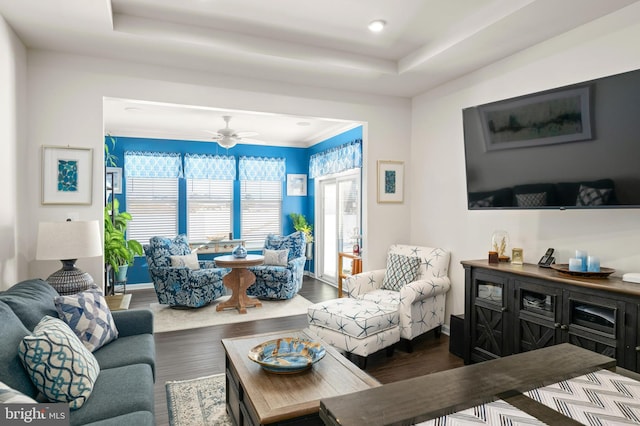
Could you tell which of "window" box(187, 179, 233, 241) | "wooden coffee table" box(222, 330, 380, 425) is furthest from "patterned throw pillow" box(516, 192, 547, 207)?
"window" box(187, 179, 233, 241)

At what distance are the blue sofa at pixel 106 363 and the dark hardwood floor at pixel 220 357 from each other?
0.48 meters

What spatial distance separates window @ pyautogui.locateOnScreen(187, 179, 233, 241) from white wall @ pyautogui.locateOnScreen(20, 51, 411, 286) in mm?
3585

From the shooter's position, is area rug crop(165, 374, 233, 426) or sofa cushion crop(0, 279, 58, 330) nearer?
sofa cushion crop(0, 279, 58, 330)

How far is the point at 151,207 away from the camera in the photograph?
675 cm

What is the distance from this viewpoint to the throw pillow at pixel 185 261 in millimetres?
5312

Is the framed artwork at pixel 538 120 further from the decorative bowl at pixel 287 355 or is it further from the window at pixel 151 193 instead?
Answer: the window at pixel 151 193

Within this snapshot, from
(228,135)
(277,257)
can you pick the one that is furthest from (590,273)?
(228,135)

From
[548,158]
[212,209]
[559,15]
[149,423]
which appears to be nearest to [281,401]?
[149,423]

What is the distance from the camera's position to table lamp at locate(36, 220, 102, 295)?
8.88 ft

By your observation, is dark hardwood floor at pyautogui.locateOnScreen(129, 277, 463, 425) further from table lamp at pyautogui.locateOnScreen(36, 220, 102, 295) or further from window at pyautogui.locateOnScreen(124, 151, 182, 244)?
window at pyautogui.locateOnScreen(124, 151, 182, 244)

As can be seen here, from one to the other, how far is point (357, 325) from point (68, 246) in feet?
7.41

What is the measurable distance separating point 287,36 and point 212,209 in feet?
14.8

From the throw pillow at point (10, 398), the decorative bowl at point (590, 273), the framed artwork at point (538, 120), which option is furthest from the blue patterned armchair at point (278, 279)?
the throw pillow at point (10, 398)

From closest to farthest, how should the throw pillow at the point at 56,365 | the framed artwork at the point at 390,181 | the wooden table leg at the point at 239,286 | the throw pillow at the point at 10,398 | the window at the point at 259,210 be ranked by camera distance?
the throw pillow at the point at 10,398 < the throw pillow at the point at 56,365 < the framed artwork at the point at 390,181 < the wooden table leg at the point at 239,286 < the window at the point at 259,210
